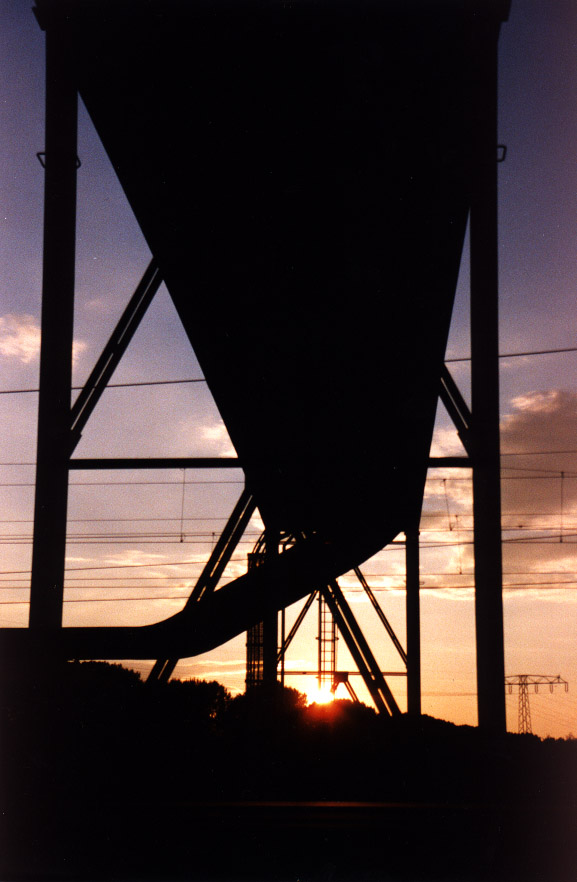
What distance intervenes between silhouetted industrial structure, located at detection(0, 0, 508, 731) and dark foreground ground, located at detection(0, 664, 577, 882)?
98 cm

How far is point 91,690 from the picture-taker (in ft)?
33.8

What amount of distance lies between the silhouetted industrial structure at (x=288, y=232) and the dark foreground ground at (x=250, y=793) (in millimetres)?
984

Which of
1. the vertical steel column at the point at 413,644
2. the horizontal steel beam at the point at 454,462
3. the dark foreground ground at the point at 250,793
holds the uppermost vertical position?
the horizontal steel beam at the point at 454,462

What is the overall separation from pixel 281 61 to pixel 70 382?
19.8 ft

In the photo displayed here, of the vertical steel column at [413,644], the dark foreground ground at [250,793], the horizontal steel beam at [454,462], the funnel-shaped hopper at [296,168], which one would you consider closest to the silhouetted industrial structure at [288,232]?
the funnel-shaped hopper at [296,168]

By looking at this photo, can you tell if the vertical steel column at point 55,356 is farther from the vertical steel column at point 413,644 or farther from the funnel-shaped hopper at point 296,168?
the vertical steel column at point 413,644

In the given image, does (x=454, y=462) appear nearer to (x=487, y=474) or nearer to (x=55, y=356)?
(x=487, y=474)

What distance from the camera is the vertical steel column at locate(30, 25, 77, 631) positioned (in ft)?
28.5

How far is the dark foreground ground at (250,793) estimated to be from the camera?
14.6ft

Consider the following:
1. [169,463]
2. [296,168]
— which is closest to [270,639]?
[169,463]

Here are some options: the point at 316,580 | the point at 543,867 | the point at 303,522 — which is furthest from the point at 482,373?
the point at 543,867

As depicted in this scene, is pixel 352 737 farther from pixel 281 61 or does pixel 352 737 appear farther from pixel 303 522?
pixel 281 61

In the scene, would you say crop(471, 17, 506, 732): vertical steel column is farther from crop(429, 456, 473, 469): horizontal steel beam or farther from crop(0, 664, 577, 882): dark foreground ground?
crop(0, 664, 577, 882): dark foreground ground

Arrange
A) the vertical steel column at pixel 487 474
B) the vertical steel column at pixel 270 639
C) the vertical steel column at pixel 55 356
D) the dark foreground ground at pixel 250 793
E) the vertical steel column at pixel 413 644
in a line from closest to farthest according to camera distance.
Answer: the dark foreground ground at pixel 250 793 → the vertical steel column at pixel 55 356 → the vertical steel column at pixel 487 474 → the vertical steel column at pixel 413 644 → the vertical steel column at pixel 270 639
